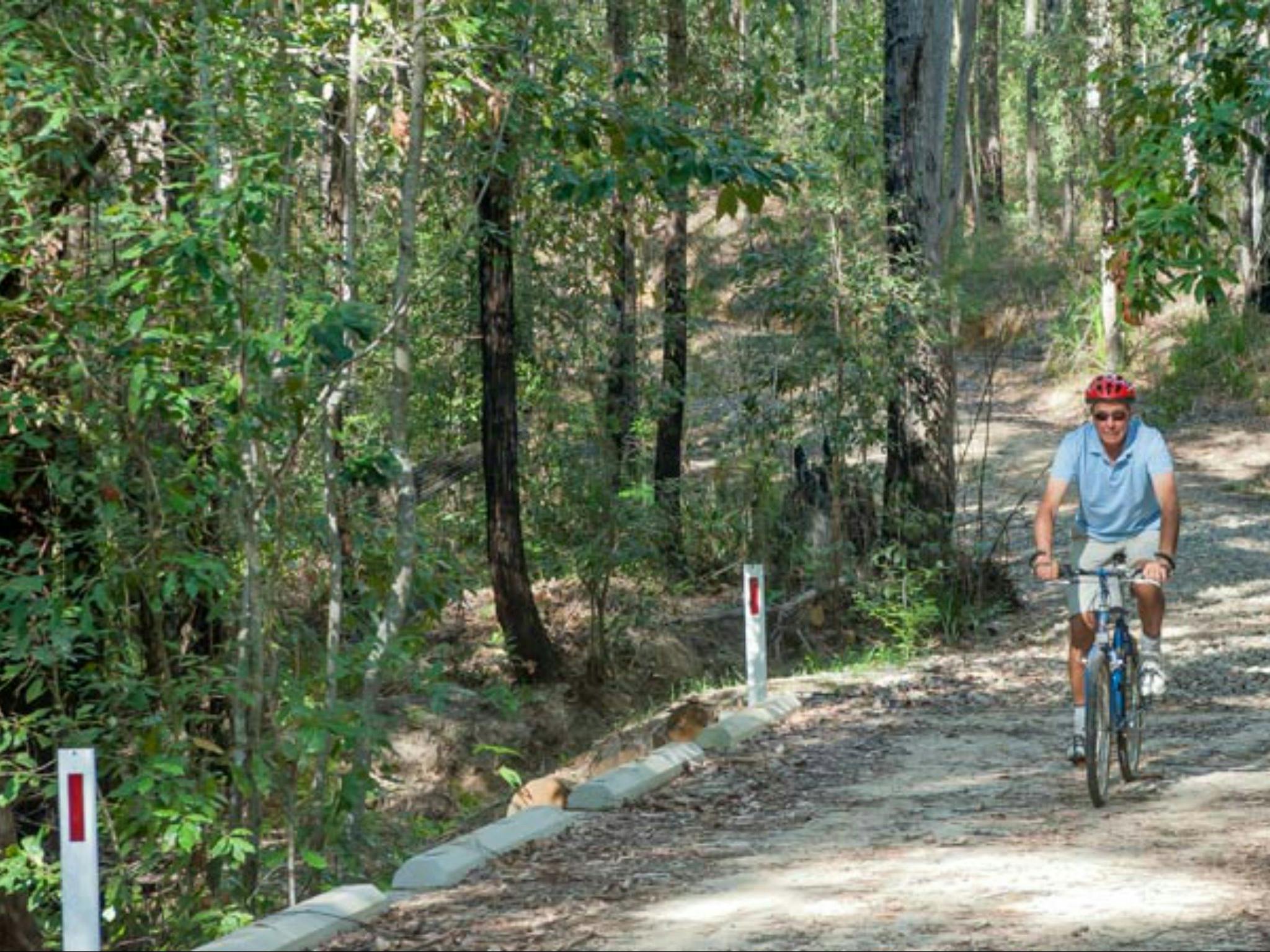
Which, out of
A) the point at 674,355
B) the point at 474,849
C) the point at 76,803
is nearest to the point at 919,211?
the point at 674,355

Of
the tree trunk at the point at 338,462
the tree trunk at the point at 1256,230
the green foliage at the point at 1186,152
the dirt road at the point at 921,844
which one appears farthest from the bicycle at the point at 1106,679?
the tree trunk at the point at 1256,230

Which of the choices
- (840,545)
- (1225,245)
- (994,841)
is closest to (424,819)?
(840,545)

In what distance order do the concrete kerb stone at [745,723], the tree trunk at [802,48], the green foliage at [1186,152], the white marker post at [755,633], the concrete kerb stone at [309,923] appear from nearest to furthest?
1. the concrete kerb stone at [309,923]
2. the concrete kerb stone at [745,723]
3. the green foliage at [1186,152]
4. the white marker post at [755,633]
5. the tree trunk at [802,48]

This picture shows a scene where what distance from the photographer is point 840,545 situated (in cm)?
1777

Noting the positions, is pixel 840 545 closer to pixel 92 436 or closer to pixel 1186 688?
pixel 1186 688

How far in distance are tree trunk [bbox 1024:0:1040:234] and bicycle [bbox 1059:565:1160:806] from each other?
35.8 meters

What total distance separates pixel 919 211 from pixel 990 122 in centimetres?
3451

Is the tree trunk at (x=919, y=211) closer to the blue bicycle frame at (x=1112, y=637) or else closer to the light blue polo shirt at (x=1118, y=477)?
the light blue polo shirt at (x=1118, y=477)

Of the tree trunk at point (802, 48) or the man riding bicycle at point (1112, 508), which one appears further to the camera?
the tree trunk at point (802, 48)

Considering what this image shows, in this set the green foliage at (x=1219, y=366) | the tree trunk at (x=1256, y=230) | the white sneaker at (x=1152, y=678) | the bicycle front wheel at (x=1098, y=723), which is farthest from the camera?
the green foliage at (x=1219, y=366)

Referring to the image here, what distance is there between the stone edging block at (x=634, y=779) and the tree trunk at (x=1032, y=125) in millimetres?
35325

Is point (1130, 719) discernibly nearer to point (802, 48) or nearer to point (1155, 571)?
point (1155, 571)

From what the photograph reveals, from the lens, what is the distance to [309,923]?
692cm

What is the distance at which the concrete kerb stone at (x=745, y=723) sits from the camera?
11.2 m
